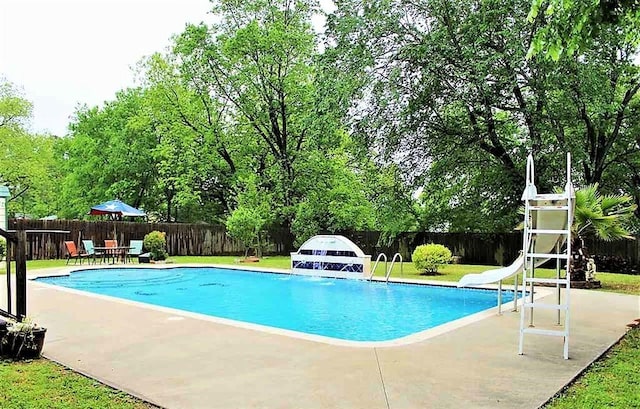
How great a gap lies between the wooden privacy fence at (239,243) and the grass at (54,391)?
545 inches

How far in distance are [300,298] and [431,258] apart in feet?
13.7

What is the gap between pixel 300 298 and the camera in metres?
10.6

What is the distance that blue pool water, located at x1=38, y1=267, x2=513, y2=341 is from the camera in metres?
7.92

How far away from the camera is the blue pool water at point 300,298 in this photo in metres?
7.92

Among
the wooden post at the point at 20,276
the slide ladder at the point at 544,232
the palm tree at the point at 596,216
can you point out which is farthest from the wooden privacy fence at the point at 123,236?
the slide ladder at the point at 544,232

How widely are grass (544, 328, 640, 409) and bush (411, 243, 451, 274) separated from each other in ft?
26.5

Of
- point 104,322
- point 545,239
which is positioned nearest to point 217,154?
point 104,322

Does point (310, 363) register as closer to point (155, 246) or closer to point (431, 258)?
point (431, 258)

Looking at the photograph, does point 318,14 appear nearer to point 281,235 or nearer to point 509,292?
point 281,235

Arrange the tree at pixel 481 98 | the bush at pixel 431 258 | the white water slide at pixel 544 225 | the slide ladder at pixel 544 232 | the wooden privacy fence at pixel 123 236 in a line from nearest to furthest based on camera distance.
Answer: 1. the slide ladder at pixel 544 232
2. the white water slide at pixel 544 225
3. the tree at pixel 481 98
4. the bush at pixel 431 258
5. the wooden privacy fence at pixel 123 236

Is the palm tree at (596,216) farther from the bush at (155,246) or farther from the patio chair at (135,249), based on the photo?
the patio chair at (135,249)

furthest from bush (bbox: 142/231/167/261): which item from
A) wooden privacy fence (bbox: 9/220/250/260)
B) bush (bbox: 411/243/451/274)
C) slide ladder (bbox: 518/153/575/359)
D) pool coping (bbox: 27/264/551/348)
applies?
slide ladder (bbox: 518/153/575/359)

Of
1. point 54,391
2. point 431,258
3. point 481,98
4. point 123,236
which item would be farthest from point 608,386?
point 123,236

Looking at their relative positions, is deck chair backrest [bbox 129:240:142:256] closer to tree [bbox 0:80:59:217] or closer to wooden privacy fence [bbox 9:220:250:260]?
wooden privacy fence [bbox 9:220:250:260]
